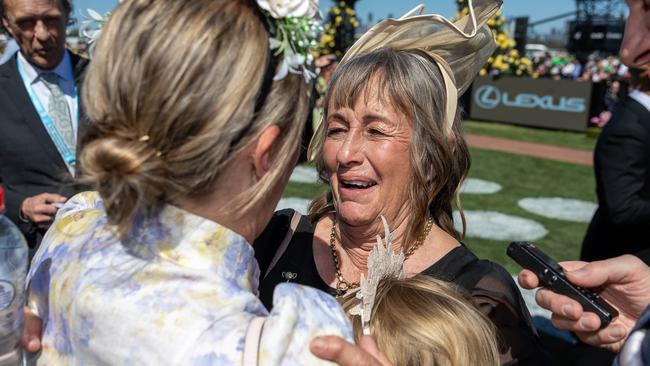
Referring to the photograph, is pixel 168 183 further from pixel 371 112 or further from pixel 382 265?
pixel 371 112

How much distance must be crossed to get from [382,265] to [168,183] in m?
0.80

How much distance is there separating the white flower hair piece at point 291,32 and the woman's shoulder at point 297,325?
16.2 inches

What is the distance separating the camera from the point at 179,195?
1031 mm

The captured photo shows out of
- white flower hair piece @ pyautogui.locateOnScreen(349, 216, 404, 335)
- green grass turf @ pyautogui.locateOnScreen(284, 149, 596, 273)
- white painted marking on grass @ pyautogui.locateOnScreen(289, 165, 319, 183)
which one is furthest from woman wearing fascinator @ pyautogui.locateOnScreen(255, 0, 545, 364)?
white painted marking on grass @ pyautogui.locateOnScreen(289, 165, 319, 183)

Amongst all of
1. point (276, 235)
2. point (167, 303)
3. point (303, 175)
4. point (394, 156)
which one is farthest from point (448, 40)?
point (303, 175)

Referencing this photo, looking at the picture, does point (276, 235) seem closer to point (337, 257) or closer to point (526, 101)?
point (337, 257)

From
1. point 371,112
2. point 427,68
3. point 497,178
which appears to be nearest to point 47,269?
point 371,112

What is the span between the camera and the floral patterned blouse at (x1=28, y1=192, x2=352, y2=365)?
0.92 meters

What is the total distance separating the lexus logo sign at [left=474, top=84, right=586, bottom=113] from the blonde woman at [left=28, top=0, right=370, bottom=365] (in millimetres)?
15153

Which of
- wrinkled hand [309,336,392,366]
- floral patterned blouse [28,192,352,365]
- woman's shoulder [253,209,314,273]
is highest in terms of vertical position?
floral patterned blouse [28,192,352,365]

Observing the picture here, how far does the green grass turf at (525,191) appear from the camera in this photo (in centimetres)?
603

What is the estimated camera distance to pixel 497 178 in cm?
953

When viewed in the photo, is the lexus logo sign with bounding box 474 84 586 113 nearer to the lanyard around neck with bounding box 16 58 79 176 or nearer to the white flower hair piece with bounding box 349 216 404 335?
the lanyard around neck with bounding box 16 58 79 176

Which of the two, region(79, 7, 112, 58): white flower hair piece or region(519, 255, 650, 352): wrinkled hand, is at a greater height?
region(79, 7, 112, 58): white flower hair piece
